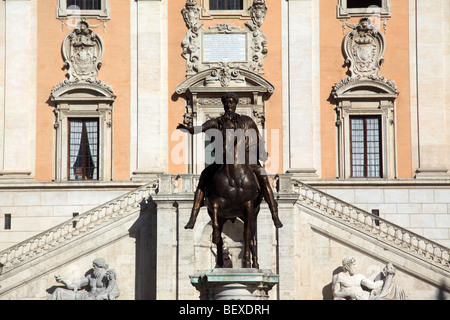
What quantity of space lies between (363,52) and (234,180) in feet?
64.2

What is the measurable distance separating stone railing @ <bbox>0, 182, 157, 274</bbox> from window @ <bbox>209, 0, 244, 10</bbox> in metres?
7.26

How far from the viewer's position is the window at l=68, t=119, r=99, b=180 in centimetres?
3819

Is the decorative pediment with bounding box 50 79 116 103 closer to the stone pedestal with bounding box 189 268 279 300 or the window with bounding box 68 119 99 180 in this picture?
the window with bounding box 68 119 99 180

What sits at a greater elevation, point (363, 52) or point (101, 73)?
point (363, 52)

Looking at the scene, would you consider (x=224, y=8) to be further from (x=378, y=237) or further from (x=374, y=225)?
(x=378, y=237)

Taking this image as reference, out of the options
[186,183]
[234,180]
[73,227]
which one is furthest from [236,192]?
[73,227]

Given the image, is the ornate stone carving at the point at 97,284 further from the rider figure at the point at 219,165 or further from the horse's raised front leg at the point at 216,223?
the horse's raised front leg at the point at 216,223

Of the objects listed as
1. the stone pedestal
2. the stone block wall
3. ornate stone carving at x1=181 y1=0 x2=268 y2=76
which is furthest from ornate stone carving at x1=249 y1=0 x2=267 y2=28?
the stone pedestal

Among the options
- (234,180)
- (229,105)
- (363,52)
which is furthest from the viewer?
(363,52)

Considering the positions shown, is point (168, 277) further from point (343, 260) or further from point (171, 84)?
point (171, 84)

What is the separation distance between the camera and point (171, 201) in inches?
1319

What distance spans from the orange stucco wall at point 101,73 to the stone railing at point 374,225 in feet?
22.3

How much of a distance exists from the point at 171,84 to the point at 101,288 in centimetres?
827
